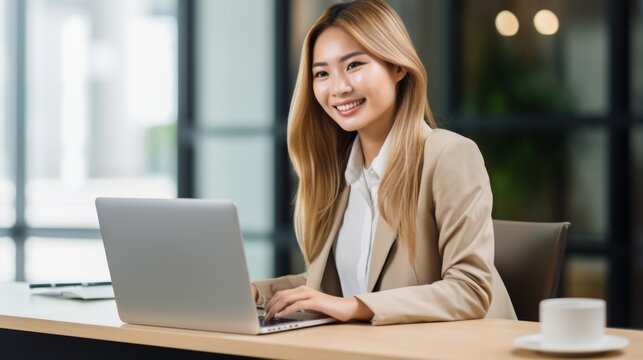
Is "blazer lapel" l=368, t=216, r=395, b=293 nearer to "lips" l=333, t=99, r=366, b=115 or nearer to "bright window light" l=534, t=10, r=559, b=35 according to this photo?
"lips" l=333, t=99, r=366, b=115

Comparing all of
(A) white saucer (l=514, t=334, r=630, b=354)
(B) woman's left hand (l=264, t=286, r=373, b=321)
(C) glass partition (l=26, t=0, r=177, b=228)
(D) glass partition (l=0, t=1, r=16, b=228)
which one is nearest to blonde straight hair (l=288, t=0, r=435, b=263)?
(B) woman's left hand (l=264, t=286, r=373, b=321)

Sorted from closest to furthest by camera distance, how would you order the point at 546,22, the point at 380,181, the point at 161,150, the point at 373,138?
the point at 380,181, the point at 373,138, the point at 546,22, the point at 161,150

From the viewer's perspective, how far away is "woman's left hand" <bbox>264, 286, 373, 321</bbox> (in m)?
1.65

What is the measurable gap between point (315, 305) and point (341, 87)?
1.77ft

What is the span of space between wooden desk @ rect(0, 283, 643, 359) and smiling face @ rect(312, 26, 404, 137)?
0.53m

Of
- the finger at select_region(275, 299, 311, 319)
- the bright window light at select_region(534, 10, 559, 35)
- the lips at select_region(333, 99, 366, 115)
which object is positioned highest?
the bright window light at select_region(534, 10, 559, 35)

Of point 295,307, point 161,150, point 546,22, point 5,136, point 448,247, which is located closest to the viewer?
point 295,307

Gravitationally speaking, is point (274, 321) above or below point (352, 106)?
below

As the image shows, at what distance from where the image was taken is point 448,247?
6.14ft

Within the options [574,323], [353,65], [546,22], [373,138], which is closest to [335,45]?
[353,65]

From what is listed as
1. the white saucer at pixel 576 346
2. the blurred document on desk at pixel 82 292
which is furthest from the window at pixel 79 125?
the white saucer at pixel 576 346

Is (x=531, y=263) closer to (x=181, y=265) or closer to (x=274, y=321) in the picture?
(x=274, y=321)

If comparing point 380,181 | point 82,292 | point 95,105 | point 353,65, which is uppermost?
point 353,65

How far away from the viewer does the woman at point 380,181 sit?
187 centimetres
